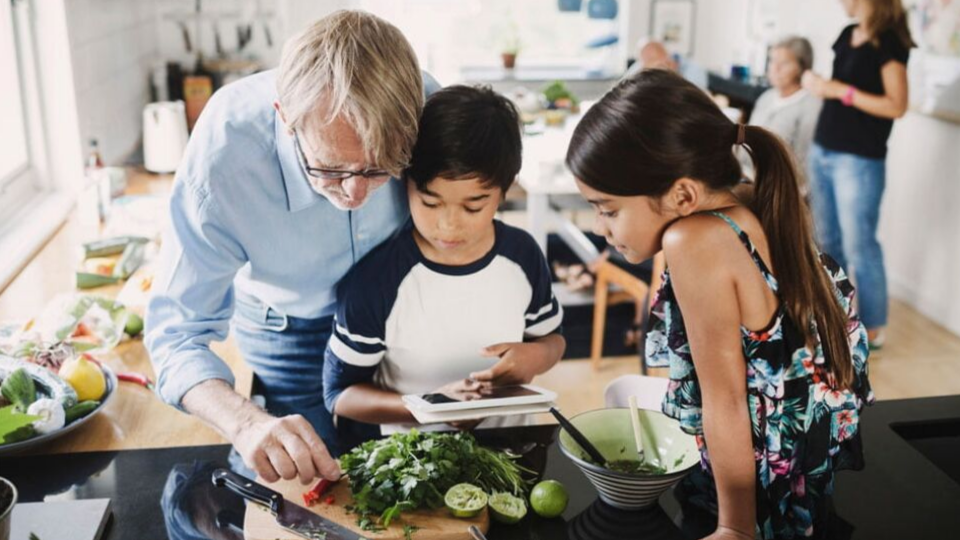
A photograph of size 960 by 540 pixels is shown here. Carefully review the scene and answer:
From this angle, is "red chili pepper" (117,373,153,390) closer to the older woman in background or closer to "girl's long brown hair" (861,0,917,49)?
the older woman in background

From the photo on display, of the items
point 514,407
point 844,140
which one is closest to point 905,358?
point 844,140

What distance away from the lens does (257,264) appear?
1.64 m

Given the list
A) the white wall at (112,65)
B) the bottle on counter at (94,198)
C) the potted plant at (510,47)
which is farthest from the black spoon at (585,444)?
the potted plant at (510,47)

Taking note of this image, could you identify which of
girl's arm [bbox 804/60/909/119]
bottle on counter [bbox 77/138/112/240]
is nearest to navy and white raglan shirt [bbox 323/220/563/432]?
bottle on counter [bbox 77/138/112/240]

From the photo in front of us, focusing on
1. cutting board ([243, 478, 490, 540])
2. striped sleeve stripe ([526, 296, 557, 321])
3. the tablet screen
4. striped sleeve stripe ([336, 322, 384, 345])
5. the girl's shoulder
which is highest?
the girl's shoulder

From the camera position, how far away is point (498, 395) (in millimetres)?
1472

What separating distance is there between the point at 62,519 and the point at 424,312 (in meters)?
0.66

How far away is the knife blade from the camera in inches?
47.3

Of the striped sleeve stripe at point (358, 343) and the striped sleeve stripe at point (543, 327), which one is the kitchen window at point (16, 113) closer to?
the striped sleeve stripe at point (358, 343)

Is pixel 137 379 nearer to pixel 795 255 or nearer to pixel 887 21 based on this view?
pixel 795 255

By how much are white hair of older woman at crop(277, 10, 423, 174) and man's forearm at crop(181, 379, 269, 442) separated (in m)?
0.42

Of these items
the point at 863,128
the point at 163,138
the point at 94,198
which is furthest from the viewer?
the point at 863,128

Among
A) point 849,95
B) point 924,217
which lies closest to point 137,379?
point 849,95

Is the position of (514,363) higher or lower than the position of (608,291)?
higher
